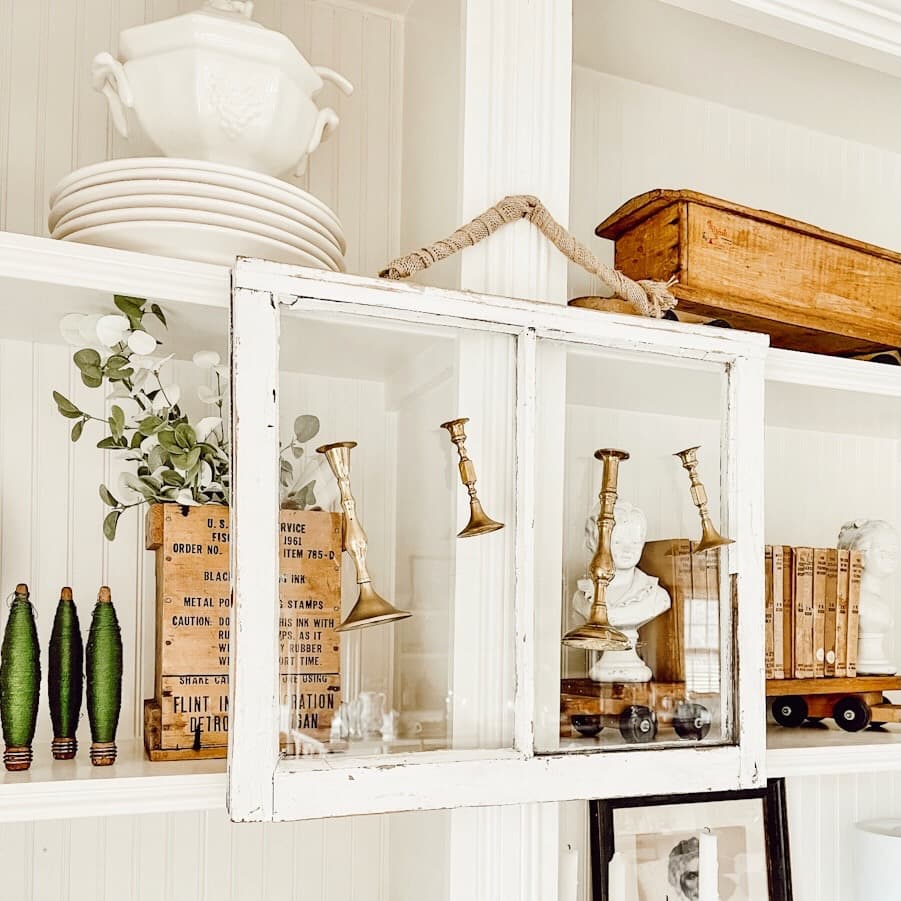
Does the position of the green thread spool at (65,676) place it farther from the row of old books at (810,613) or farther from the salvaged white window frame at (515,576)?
the row of old books at (810,613)

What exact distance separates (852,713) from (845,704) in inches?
0.6

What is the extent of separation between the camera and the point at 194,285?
3.50 ft

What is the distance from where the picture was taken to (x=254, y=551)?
101 cm

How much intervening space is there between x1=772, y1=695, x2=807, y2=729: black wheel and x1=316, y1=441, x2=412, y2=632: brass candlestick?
2.48ft

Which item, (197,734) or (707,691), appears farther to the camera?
(707,691)

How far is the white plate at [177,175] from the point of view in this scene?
1075 millimetres

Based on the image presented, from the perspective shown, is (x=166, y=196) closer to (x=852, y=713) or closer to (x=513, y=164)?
(x=513, y=164)

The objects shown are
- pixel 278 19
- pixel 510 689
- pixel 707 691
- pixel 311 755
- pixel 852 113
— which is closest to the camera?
pixel 311 755

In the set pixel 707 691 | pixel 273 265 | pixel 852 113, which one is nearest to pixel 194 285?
pixel 273 265

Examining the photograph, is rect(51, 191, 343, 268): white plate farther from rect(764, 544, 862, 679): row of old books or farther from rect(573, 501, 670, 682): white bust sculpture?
rect(764, 544, 862, 679): row of old books

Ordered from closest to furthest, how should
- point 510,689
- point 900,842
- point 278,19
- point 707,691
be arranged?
point 510,689
point 707,691
point 278,19
point 900,842

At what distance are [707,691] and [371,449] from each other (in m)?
0.50

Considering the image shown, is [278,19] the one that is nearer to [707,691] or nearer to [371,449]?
[371,449]

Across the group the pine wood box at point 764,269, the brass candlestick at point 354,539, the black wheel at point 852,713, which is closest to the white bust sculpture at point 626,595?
the brass candlestick at point 354,539
